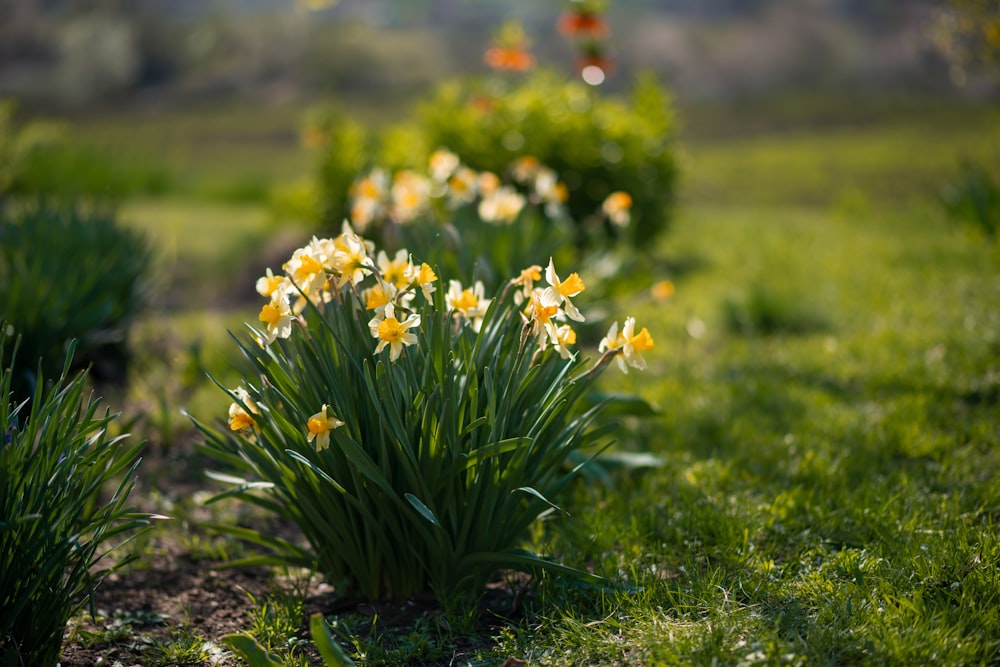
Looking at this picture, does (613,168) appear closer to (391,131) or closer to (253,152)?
(391,131)

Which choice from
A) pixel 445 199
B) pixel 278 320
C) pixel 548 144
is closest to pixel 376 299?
pixel 278 320

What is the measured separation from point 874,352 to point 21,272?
378 centimetres

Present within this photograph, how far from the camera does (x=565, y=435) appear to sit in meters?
2.28

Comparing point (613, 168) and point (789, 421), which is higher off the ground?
point (613, 168)

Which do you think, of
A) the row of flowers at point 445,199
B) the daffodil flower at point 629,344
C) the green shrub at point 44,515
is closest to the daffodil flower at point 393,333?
the daffodil flower at point 629,344

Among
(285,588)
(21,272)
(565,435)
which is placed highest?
(21,272)

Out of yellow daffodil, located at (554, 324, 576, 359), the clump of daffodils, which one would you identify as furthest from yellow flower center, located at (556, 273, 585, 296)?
yellow daffodil, located at (554, 324, 576, 359)

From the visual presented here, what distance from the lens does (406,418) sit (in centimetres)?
206

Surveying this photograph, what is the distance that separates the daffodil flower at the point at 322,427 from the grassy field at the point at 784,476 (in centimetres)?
50

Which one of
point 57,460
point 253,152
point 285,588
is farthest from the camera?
point 253,152

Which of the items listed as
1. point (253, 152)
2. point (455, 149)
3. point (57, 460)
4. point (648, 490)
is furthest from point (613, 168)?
point (253, 152)

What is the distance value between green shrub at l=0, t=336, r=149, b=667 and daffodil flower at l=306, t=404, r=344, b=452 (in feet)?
1.26

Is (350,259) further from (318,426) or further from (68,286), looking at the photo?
(68,286)

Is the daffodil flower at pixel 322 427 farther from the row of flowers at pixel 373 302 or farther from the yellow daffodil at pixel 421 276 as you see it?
the yellow daffodil at pixel 421 276
